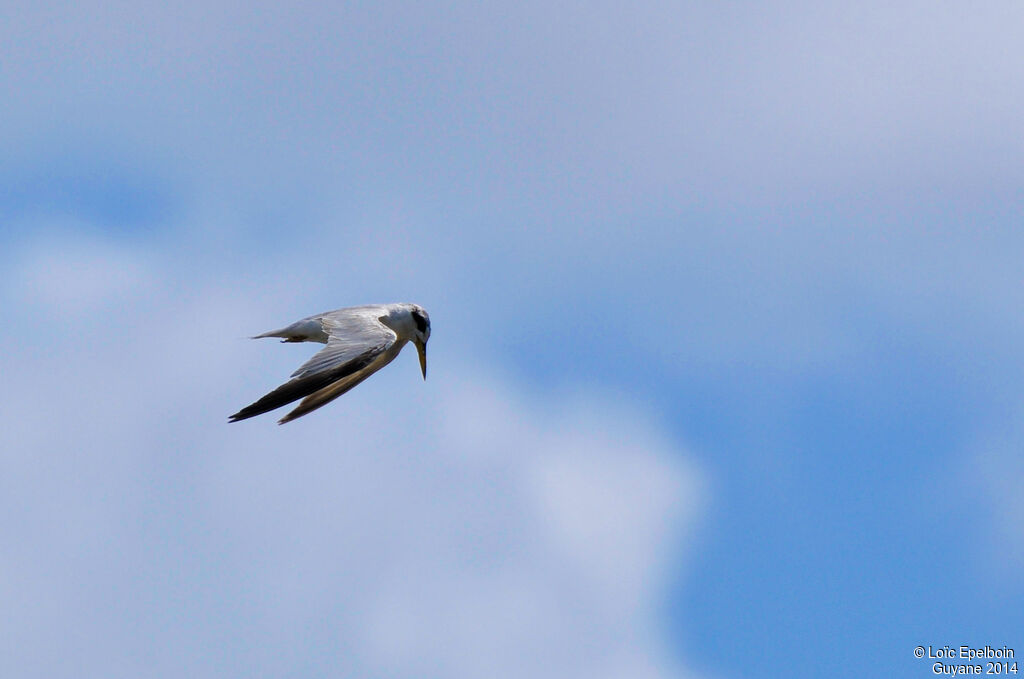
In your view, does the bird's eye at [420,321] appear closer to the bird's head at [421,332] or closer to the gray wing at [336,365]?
the bird's head at [421,332]

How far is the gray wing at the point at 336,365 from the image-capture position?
15797 mm

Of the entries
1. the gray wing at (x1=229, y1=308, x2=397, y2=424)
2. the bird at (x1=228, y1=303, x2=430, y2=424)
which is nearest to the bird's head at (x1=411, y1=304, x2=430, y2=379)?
the bird at (x1=228, y1=303, x2=430, y2=424)

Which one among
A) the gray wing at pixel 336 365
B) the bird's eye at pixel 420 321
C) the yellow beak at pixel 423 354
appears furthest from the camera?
the yellow beak at pixel 423 354

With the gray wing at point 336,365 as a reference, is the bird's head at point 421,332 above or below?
below

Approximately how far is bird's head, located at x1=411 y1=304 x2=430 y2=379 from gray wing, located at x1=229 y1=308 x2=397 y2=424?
87.2 inches

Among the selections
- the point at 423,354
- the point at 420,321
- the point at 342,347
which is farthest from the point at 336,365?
the point at 423,354

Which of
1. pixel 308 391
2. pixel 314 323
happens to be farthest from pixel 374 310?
pixel 308 391

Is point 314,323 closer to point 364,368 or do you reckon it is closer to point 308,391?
point 364,368

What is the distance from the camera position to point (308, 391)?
16188mm

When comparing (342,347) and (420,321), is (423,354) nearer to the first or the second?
(420,321)

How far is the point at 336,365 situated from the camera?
17062mm

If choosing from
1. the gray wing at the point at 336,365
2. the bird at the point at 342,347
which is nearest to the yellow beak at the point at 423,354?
the bird at the point at 342,347

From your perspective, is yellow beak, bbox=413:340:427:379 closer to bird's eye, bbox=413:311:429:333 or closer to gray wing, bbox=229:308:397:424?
bird's eye, bbox=413:311:429:333

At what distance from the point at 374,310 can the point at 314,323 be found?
3.84 ft
